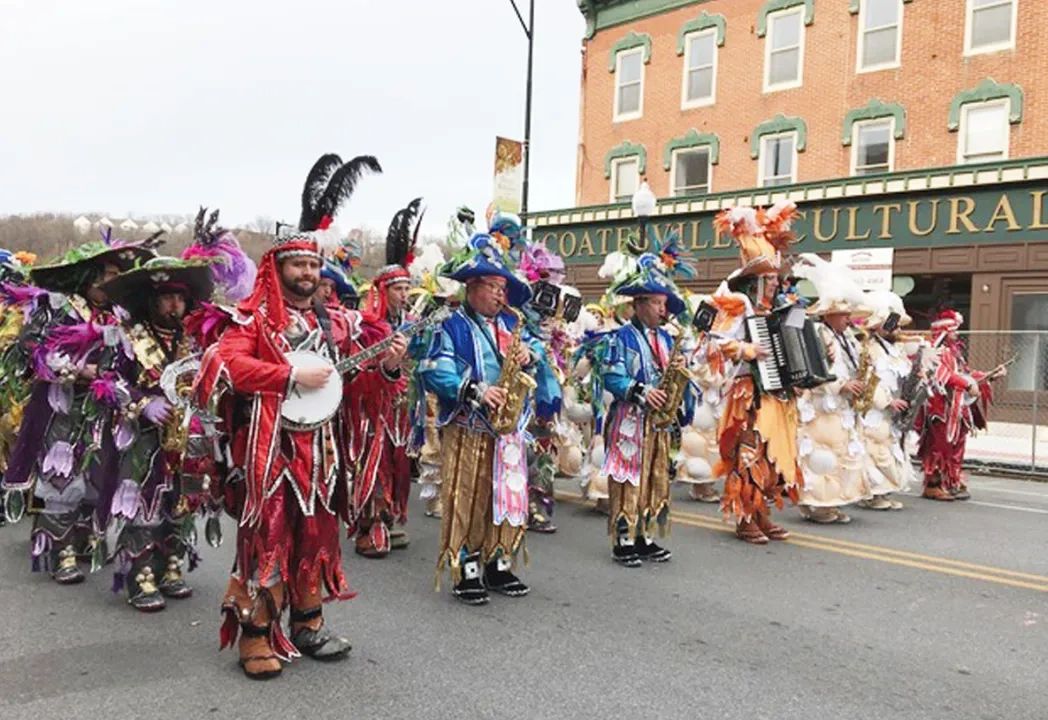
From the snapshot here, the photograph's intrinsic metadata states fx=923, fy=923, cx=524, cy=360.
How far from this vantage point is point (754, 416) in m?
6.91

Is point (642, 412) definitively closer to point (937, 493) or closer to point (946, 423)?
point (946, 423)

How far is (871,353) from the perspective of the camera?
887cm

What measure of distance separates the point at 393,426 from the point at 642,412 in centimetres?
188

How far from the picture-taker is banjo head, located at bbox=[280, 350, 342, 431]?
397 cm

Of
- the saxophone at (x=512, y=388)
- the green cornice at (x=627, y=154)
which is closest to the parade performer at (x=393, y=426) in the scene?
the saxophone at (x=512, y=388)

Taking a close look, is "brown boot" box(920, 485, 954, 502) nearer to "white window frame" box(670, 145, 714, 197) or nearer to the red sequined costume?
the red sequined costume

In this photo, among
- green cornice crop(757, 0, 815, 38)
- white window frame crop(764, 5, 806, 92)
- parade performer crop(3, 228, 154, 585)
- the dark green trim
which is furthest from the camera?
white window frame crop(764, 5, 806, 92)

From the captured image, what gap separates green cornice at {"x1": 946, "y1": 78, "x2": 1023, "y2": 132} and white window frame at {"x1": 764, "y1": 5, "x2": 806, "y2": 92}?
10.6 feet

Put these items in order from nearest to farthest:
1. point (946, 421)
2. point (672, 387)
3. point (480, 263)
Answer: point (480, 263) < point (672, 387) < point (946, 421)

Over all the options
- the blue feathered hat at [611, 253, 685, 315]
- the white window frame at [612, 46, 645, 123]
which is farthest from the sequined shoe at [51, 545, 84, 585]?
the white window frame at [612, 46, 645, 123]

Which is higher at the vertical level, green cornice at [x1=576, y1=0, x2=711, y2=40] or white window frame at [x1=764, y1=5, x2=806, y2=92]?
green cornice at [x1=576, y1=0, x2=711, y2=40]

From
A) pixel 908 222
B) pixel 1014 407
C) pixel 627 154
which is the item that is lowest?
pixel 1014 407

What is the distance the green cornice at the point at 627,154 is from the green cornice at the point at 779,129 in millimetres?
2763

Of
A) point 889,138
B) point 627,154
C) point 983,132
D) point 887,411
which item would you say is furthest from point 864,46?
point 887,411
